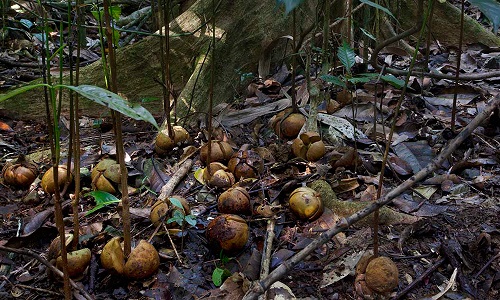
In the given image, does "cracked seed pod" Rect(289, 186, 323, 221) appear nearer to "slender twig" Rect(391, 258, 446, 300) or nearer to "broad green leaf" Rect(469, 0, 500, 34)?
"slender twig" Rect(391, 258, 446, 300)

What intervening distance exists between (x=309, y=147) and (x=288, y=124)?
0.38 metres

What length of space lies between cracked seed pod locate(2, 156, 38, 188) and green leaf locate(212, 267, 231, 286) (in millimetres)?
1432

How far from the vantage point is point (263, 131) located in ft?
10.6

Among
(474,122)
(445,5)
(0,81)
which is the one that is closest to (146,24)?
(0,81)

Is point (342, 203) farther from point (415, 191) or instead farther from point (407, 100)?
point (407, 100)

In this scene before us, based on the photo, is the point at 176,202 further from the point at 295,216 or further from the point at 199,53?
the point at 199,53

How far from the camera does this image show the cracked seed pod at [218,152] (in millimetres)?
2725

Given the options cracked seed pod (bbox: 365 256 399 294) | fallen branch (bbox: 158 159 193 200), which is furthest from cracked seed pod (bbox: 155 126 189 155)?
cracked seed pod (bbox: 365 256 399 294)

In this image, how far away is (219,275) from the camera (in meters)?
1.89

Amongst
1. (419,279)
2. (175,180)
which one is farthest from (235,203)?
(419,279)

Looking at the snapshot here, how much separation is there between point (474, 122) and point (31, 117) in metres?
3.46

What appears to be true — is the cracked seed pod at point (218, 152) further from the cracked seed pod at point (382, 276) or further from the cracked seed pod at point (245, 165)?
the cracked seed pod at point (382, 276)

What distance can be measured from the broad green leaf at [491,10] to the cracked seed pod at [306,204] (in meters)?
1.27

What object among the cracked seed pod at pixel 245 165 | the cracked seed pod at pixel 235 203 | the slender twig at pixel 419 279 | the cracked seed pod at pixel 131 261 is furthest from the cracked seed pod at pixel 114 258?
the slender twig at pixel 419 279
